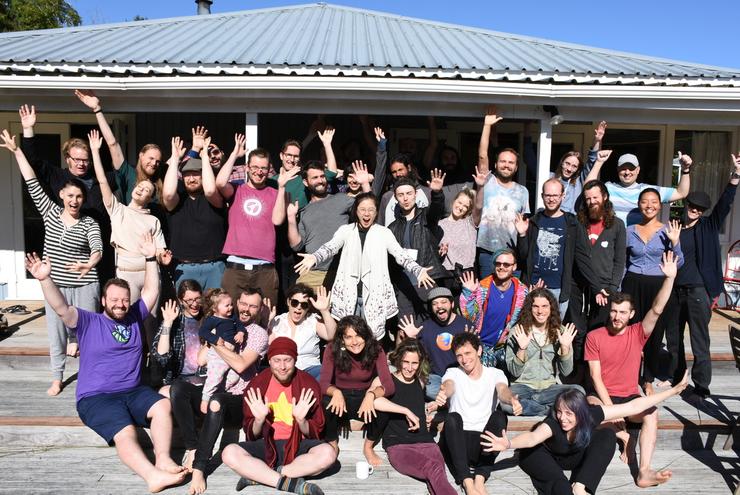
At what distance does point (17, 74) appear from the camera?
16.7ft

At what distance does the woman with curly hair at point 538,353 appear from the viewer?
4066mm

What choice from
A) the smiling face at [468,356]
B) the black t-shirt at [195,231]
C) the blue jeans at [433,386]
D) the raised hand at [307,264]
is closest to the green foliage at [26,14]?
the black t-shirt at [195,231]

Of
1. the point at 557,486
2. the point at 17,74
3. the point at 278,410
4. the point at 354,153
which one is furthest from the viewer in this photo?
the point at 354,153

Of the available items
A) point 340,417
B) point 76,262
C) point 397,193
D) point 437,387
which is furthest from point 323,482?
point 76,262

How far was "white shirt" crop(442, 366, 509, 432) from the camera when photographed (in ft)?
12.4

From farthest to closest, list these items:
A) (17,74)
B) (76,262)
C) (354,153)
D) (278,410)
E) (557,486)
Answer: (354,153)
(17,74)
(76,262)
(278,410)
(557,486)

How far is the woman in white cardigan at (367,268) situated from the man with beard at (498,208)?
738mm

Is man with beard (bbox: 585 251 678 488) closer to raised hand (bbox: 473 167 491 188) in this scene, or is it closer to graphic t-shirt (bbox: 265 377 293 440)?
raised hand (bbox: 473 167 491 188)

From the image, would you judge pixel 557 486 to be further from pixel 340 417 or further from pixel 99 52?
pixel 99 52

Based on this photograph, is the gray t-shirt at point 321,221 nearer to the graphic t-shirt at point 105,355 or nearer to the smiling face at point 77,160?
the graphic t-shirt at point 105,355

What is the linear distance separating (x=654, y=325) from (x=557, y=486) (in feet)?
5.00

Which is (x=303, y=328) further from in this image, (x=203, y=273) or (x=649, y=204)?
(x=649, y=204)

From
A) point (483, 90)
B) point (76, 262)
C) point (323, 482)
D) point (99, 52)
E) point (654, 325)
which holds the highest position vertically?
point (99, 52)

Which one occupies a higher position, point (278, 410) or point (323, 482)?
point (278, 410)
